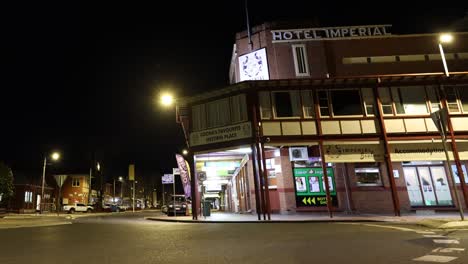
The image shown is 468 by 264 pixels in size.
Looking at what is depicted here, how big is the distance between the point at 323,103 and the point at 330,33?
6995 millimetres

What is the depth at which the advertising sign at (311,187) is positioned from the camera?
20.5 meters

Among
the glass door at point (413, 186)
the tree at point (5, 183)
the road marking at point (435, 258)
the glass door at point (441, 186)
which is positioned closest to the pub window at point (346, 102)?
the glass door at point (413, 186)

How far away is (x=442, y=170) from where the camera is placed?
2030 cm

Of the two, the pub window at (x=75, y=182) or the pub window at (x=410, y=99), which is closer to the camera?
the pub window at (x=410, y=99)

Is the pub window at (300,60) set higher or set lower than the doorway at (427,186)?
higher

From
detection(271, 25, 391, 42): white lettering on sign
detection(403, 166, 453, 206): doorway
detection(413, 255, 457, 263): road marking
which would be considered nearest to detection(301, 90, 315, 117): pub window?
detection(271, 25, 391, 42): white lettering on sign

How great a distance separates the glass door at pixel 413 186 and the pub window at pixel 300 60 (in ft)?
30.6

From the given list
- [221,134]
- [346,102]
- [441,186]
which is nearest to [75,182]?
[221,134]

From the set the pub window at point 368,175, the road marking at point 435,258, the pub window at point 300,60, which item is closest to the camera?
the road marking at point 435,258

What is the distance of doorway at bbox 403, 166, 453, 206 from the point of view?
64.7ft

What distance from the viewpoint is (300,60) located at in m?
23.2

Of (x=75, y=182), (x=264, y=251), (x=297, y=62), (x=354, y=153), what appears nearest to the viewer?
(x=264, y=251)

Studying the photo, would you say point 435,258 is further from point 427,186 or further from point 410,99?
point 427,186

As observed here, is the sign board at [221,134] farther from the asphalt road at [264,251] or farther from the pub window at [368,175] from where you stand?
the asphalt road at [264,251]
